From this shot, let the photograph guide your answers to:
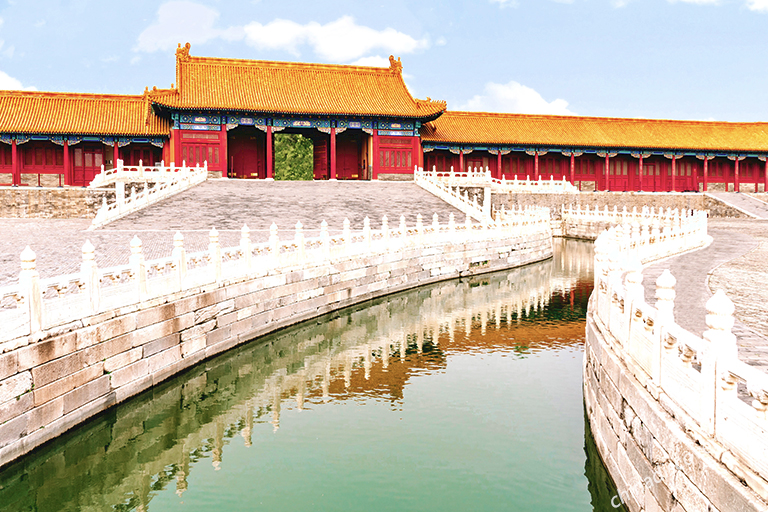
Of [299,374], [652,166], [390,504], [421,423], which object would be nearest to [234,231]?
[299,374]

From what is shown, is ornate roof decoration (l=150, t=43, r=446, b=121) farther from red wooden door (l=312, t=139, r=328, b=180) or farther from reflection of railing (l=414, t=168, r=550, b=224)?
reflection of railing (l=414, t=168, r=550, b=224)

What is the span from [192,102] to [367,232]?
21392 millimetres

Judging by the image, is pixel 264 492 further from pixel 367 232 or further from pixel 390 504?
pixel 367 232

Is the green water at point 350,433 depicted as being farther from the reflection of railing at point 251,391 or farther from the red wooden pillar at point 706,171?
the red wooden pillar at point 706,171

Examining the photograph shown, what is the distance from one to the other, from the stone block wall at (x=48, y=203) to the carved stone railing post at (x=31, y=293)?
23.1 metres

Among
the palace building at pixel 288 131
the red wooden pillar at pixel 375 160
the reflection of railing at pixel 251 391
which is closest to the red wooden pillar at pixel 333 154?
the palace building at pixel 288 131

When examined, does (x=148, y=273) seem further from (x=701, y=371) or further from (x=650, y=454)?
(x=701, y=371)

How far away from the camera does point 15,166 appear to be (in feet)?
119

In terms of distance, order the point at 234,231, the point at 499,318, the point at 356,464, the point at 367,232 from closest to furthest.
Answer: the point at 356,464, the point at 499,318, the point at 367,232, the point at 234,231

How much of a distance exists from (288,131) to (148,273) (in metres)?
27.8

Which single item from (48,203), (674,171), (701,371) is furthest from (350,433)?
(674,171)

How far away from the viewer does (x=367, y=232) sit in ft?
61.6

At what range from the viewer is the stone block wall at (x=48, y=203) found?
2962 cm

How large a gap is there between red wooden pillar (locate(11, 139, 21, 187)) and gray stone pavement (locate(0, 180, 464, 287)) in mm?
10784
